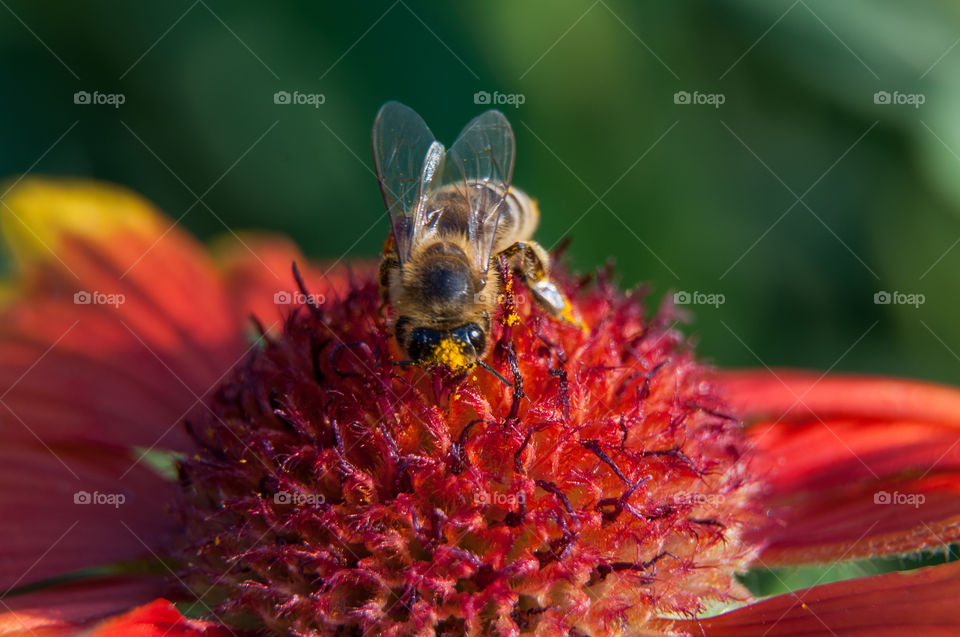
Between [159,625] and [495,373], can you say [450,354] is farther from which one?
[159,625]

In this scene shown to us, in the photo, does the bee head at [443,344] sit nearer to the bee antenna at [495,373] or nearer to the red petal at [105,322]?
the bee antenna at [495,373]

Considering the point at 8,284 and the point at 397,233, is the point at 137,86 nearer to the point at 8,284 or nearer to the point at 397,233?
the point at 8,284

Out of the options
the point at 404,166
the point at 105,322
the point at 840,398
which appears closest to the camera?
the point at 404,166

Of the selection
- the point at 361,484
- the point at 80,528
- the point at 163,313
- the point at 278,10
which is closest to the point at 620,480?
the point at 361,484

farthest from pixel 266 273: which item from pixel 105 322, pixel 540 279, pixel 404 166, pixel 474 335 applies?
pixel 474 335

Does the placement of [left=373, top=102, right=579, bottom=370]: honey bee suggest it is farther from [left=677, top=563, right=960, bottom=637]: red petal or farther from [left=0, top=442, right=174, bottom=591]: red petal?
[left=0, top=442, right=174, bottom=591]: red petal

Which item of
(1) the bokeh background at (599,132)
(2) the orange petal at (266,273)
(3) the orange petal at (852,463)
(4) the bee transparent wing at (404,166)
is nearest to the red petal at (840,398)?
(3) the orange petal at (852,463)

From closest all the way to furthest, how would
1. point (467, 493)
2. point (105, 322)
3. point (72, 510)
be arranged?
1. point (467, 493)
2. point (72, 510)
3. point (105, 322)

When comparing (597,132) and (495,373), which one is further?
(597,132)
